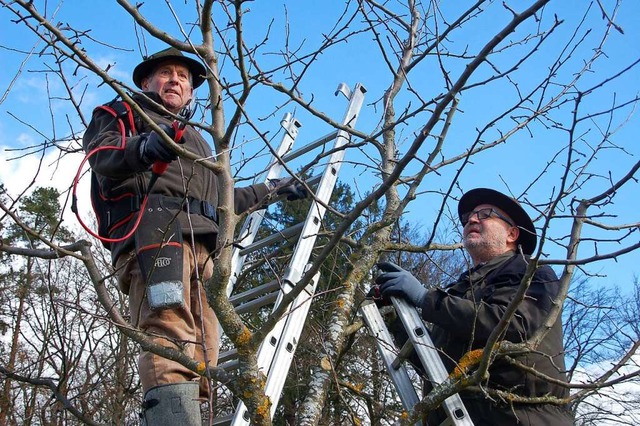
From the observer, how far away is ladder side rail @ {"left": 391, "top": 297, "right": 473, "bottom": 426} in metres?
2.95

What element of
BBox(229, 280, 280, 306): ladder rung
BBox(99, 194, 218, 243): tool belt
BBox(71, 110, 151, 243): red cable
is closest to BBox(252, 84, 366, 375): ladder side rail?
BBox(229, 280, 280, 306): ladder rung

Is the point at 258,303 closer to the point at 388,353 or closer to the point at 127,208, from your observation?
the point at 388,353

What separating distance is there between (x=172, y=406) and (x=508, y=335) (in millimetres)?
1435

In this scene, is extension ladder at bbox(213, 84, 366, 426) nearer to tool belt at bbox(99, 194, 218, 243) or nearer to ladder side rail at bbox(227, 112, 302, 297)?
ladder side rail at bbox(227, 112, 302, 297)

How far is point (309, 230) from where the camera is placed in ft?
12.7

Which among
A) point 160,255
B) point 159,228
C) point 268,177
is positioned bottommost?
point 160,255

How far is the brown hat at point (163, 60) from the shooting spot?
3.54 m

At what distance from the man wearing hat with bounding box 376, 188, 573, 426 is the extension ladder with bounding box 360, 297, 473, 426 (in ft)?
0.22

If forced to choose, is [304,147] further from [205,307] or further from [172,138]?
[172,138]

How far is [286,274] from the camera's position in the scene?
3590 mm

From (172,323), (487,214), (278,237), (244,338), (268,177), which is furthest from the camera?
(268,177)

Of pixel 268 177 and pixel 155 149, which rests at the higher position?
pixel 268 177

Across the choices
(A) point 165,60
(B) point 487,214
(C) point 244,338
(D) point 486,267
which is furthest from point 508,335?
(A) point 165,60

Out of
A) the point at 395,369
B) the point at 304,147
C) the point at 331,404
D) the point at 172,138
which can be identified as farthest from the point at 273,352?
the point at 331,404
